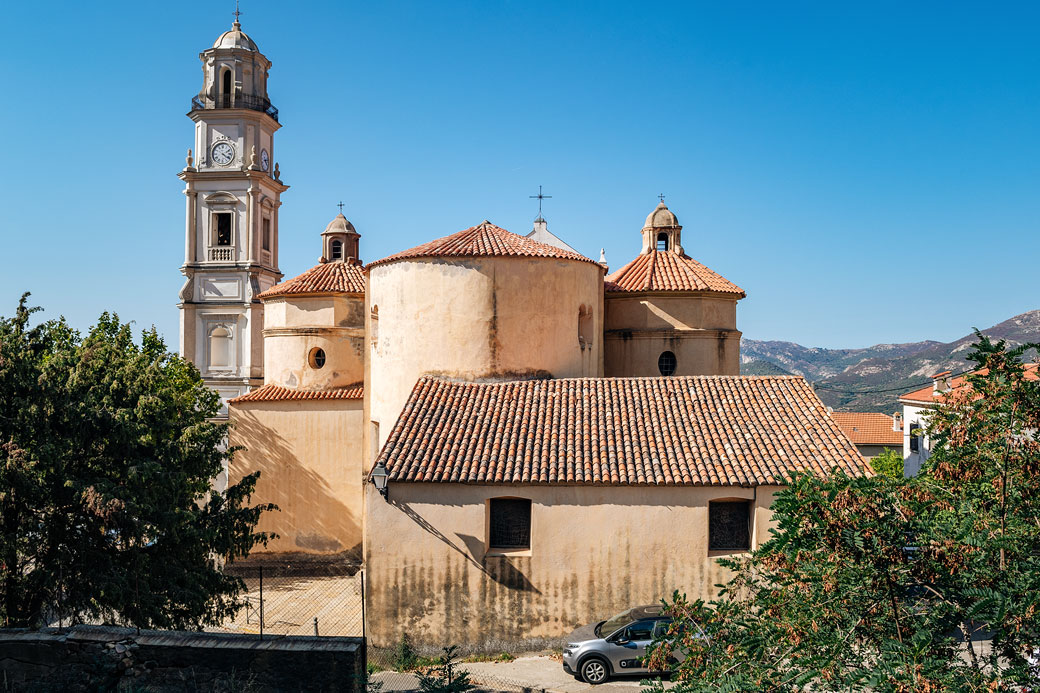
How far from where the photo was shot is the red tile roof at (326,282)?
84.0ft

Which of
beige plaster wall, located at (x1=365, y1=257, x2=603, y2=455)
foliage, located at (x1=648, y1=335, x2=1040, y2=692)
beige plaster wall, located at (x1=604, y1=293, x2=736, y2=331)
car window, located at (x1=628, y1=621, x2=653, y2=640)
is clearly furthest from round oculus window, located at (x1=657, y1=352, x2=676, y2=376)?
foliage, located at (x1=648, y1=335, x2=1040, y2=692)

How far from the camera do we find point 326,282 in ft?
85.1

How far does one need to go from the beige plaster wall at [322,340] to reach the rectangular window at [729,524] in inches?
529

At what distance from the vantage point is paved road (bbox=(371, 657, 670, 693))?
13969 mm

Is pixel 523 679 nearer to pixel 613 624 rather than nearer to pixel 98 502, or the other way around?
pixel 613 624

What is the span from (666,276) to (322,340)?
441 inches

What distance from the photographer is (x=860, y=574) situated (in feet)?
22.5

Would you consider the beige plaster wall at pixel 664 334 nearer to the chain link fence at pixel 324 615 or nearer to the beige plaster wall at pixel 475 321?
the beige plaster wall at pixel 475 321

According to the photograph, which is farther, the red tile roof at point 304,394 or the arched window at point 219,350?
the arched window at point 219,350

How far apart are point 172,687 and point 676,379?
13.0 metres

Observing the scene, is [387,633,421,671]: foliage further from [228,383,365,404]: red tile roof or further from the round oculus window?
the round oculus window

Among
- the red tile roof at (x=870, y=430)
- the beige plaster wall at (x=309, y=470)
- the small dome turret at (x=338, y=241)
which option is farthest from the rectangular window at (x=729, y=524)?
the red tile roof at (x=870, y=430)

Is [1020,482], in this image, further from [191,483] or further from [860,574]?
[191,483]

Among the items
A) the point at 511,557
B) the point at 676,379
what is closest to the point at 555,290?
the point at 676,379
